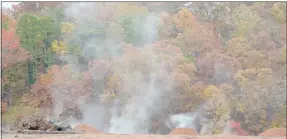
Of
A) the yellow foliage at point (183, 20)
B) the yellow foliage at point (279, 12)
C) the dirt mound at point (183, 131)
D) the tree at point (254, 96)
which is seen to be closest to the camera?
the dirt mound at point (183, 131)

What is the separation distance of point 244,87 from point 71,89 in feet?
17.7

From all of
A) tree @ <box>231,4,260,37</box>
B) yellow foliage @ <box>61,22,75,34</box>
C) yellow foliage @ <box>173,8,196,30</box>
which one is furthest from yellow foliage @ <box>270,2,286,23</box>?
yellow foliage @ <box>61,22,75,34</box>

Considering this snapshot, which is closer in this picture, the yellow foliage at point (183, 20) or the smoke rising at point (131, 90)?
the smoke rising at point (131, 90)

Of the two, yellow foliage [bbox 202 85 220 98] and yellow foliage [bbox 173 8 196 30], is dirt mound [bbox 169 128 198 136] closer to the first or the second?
yellow foliage [bbox 202 85 220 98]

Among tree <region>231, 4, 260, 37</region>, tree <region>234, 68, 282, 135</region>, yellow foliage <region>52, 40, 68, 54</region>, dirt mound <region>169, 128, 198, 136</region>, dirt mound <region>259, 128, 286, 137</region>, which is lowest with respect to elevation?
dirt mound <region>259, 128, 286, 137</region>

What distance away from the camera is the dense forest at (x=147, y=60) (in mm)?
17719

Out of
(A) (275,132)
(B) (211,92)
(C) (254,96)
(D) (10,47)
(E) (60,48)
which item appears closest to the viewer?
(A) (275,132)

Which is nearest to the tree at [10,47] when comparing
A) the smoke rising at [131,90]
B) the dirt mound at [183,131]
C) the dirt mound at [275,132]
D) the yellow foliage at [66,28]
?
the yellow foliage at [66,28]

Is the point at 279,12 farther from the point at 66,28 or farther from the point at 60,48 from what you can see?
Answer: the point at 60,48

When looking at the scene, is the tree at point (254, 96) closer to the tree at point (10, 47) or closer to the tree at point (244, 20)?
the tree at point (244, 20)

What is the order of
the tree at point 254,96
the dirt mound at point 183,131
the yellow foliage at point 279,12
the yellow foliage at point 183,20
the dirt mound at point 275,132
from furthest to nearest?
the yellow foliage at point 183,20
the yellow foliage at point 279,12
the tree at point 254,96
the dirt mound at point 183,131
the dirt mound at point 275,132

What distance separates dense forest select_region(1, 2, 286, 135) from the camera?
58.1ft

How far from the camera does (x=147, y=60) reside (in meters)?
17.9

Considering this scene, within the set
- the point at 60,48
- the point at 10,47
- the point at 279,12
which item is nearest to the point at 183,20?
the point at 279,12
